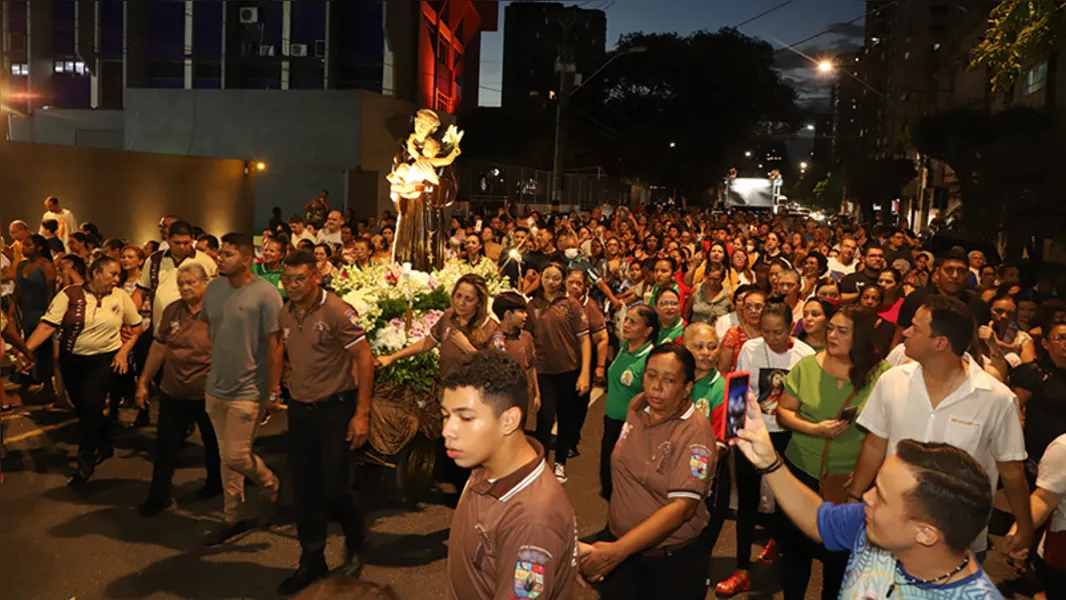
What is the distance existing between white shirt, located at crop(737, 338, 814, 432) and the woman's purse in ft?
2.65

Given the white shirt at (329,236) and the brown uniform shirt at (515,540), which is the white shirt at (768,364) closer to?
the brown uniform shirt at (515,540)

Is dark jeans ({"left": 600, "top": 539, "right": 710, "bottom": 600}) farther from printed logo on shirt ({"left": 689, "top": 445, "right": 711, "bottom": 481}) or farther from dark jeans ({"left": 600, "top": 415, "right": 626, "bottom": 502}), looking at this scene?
dark jeans ({"left": 600, "top": 415, "right": 626, "bottom": 502})

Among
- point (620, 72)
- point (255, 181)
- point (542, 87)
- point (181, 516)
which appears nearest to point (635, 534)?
point (181, 516)

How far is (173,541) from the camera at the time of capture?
6363mm

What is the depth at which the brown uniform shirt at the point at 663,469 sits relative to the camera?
4012 mm

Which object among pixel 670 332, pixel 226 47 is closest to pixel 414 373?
pixel 670 332

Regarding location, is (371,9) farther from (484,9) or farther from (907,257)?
(907,257)

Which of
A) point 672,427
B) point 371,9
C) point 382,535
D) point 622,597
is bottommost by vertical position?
point 382,535

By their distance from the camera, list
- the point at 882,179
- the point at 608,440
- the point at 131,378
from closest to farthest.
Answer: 1. the point at 608,440
2. the point at 131,378
3. the point at 882,179

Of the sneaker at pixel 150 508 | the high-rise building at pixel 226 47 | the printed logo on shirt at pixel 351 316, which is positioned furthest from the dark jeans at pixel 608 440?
the high-rise building at pixel 226 47

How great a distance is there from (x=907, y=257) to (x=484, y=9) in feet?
110

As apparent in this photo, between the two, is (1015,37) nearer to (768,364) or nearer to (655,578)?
(768,364)

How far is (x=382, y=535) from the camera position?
6.67m

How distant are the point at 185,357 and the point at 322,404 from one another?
57.6 inches
